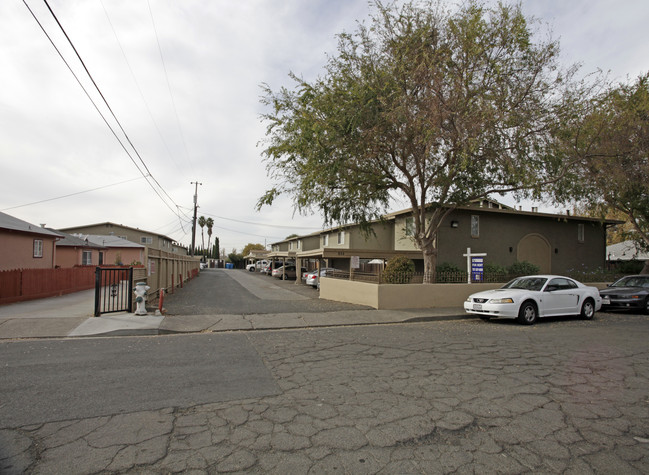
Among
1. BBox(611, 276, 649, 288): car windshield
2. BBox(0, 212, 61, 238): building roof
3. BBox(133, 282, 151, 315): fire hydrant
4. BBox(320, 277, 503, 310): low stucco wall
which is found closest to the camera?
BBox(133, 282, 151, 315): fire hydrant

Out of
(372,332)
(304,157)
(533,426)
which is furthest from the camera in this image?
(304,157)

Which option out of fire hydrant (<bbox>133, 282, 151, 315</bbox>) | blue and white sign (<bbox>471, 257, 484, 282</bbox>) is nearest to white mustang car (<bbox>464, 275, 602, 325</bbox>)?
blue and white sign (<bbox>471, 257, 484, 282</bbox>)

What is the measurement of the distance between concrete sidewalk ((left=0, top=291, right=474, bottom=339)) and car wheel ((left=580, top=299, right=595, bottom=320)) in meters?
3.60

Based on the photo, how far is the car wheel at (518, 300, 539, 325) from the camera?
1120 cm

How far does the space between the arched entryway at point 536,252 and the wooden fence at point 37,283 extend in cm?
2408

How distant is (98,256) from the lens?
34656 mm

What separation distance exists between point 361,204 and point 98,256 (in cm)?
2770

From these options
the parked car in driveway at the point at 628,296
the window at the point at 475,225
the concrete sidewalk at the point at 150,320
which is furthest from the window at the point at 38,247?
the parked car in driveway at the point at 628,296

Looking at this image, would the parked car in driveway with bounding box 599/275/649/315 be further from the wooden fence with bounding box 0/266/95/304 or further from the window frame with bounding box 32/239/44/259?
the window frame with bounding box 32/239/44/259

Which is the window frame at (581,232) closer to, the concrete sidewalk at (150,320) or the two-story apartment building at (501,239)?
the two-story apartment building at (501,239)

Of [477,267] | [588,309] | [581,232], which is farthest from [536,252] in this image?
[588,309]

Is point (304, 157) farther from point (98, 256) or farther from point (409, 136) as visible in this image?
point (98, 256)

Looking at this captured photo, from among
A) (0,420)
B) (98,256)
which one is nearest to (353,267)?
(0,420)

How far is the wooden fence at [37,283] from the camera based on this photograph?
45.4ft
